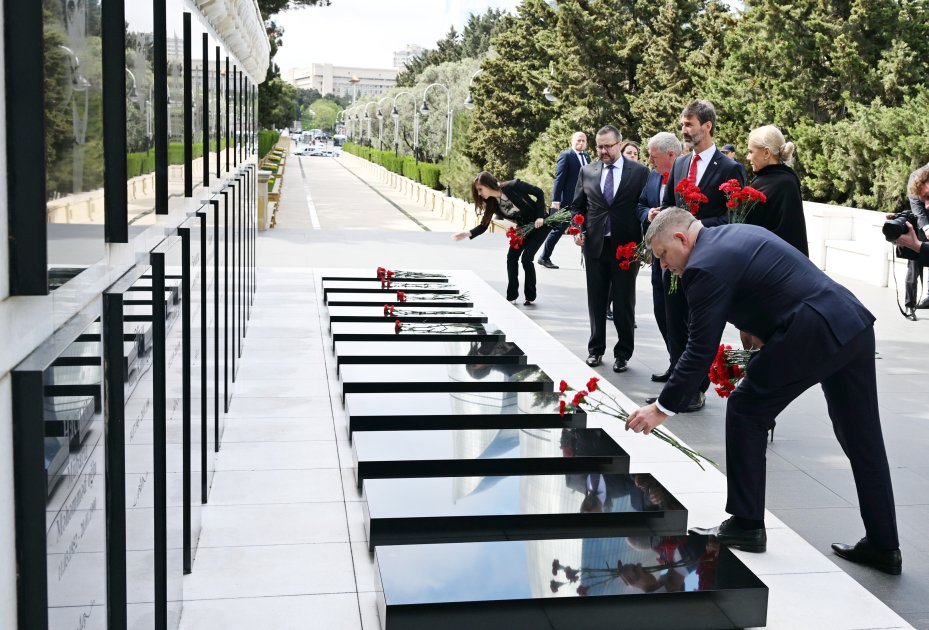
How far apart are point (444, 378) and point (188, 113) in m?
3.99

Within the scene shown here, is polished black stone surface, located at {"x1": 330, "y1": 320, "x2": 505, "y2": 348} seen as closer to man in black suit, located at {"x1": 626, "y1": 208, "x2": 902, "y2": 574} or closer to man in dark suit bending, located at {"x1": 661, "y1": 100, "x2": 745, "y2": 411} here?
man in dark suit bending, located at {"x1": 661, "y1": 100, "x2": 745, "y2": 411}

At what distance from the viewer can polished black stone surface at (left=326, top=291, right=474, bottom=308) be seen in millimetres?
11281

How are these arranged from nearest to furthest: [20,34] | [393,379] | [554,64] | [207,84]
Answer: [20,34] < [207,84] < [393,379] < [554,64]

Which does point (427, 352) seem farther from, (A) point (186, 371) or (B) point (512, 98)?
(B) point (512, 98)

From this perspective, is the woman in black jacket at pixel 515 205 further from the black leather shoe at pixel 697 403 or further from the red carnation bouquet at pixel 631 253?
the black leather shoe at pixel 697 403

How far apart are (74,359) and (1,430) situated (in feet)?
1.34

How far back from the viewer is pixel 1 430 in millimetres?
1539

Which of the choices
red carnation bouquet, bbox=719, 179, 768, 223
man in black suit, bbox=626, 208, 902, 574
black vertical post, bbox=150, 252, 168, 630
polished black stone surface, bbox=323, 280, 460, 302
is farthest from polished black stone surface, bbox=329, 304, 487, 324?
black vertical post, bbox=150, 252, 168, 630

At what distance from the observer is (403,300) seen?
37.1 feet

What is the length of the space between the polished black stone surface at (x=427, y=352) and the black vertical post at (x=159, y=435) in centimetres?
495

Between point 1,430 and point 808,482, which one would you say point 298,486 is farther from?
point 1,430

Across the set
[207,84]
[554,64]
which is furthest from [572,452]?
[554,64]

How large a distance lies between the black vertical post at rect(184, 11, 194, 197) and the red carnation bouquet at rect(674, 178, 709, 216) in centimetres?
396

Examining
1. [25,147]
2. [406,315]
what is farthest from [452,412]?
[25,147]
